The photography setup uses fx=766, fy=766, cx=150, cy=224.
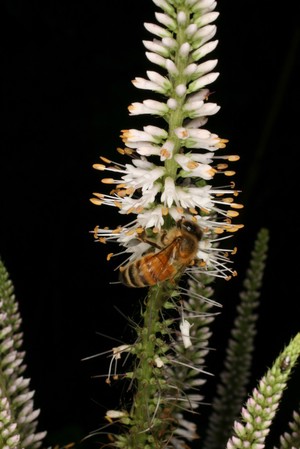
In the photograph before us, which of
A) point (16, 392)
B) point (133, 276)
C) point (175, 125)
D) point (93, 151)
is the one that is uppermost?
point (93, 151)

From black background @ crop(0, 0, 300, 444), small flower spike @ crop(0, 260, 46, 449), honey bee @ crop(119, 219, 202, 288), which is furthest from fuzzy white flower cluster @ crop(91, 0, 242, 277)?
black background @ crop(0, 0, 300, 444)

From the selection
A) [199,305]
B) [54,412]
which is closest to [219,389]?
[199,305]

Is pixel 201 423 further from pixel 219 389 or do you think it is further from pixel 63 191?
pixel 63 191

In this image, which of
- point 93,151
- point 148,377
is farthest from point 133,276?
point 93,151

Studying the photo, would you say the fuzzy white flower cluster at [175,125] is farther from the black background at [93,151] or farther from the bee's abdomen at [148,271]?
the black background at [93,151]

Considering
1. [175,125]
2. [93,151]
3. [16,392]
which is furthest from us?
[93,151]

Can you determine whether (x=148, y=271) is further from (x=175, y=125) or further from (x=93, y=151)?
→ (x=93, y=151)

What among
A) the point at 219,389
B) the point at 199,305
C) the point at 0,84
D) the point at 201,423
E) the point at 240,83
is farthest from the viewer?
the point at 240,83
